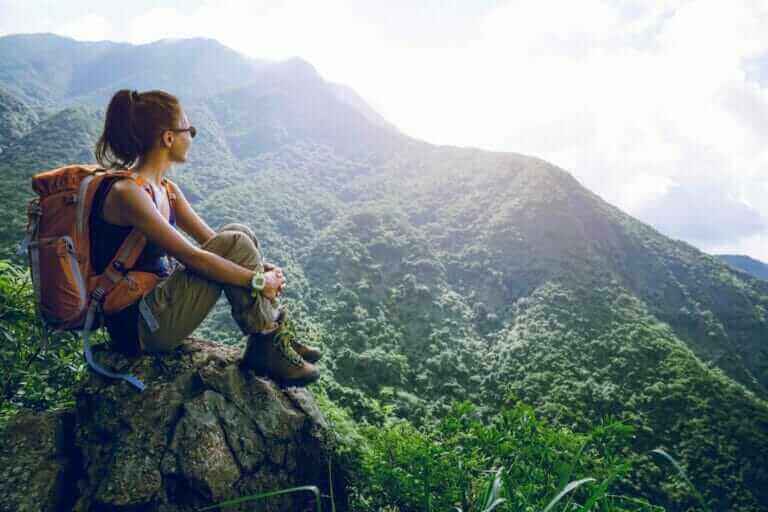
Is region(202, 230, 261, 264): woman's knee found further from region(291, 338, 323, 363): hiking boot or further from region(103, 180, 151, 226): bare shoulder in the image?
region(291, 338, 323, 363): hiking boot

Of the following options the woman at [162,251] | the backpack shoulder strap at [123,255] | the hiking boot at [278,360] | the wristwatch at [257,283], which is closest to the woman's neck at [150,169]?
the woman at [162,251]

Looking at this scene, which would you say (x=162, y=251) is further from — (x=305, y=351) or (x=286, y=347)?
(x=305, y=351)

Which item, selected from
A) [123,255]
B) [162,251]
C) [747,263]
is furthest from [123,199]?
[747,263]

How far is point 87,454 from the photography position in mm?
2482

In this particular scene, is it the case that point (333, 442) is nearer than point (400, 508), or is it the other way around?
Answer: point (400, 508)

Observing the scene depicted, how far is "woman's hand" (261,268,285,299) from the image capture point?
2.56 m

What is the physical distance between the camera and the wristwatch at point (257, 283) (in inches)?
97.7

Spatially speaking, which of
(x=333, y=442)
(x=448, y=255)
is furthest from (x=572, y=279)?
(x=333, y=442)

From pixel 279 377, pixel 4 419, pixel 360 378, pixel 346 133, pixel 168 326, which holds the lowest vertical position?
pixel 360 378

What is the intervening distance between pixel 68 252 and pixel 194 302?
658mm

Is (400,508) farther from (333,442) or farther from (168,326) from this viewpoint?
(168,326)

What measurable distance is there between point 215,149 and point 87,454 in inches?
1939

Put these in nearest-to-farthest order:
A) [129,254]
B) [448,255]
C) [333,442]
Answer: [129,254], [333,442], [448,255]

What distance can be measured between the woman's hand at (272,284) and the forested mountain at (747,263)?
283 ft
